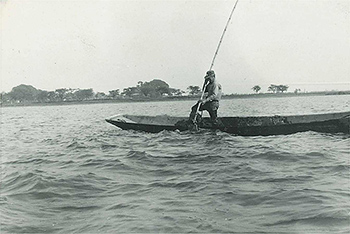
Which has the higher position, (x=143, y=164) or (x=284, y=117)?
(x=284, y=117)

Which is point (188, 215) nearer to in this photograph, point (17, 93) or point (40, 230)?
point (40, 230)

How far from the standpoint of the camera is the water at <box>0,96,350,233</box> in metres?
3.93

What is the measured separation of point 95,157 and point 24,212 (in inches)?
140

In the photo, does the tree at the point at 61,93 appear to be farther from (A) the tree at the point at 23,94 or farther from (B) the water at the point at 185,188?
(B) the water at the point at 185,188

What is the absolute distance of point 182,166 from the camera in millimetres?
6684

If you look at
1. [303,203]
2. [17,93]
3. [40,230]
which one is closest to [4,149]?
[40,230]

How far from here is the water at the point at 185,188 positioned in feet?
12.9

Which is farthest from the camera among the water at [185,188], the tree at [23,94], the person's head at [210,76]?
the tree at [23,94]

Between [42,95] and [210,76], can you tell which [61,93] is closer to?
[42,95]

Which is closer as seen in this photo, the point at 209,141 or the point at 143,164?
the point at 143,164

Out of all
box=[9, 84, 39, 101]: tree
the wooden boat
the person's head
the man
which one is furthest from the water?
box=[9, 84, 39, 101]: tree

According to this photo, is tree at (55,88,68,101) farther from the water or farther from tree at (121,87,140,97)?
the water

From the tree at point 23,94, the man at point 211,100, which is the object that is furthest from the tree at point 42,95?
the man at point 211,100

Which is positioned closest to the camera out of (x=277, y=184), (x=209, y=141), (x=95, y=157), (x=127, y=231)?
(x=127, y=231)
